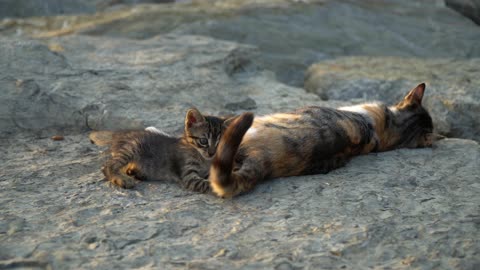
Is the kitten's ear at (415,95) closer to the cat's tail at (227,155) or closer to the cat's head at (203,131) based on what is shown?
the cat's head at (203,131)

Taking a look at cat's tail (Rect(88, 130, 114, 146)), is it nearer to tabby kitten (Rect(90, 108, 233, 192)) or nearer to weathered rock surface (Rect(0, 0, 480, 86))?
tabby kitten (Rect(90, 108, 233, 192))

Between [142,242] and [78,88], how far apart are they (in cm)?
311

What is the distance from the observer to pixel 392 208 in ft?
12.2

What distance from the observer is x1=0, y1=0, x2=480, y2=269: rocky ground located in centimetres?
315

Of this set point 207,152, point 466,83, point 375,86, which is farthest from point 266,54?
point 207,152

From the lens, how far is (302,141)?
14.0 ft

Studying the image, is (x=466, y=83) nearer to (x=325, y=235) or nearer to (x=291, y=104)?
(x=291, y=104)

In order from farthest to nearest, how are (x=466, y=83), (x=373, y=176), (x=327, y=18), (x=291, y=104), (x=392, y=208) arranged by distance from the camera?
(x=327, y=18)
(x=466, y=83)
(x=291, y=104)
(x=373, y=176)
(x=392, y=208)

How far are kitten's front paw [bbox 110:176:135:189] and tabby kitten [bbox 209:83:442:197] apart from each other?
62 centimetres

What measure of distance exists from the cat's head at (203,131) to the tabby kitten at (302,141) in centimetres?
36

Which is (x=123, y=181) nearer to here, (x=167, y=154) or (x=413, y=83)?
(x=167, y=154)

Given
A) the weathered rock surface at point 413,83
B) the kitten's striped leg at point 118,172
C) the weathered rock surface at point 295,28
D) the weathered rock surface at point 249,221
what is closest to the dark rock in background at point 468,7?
the weathered rock surface at point 295,28

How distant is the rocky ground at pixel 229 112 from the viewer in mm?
3148

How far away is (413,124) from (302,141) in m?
1.55
